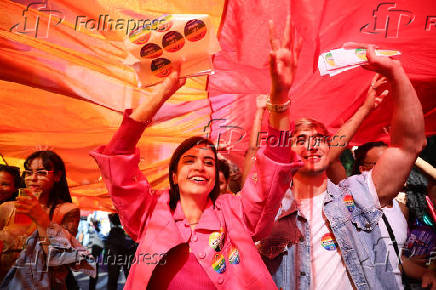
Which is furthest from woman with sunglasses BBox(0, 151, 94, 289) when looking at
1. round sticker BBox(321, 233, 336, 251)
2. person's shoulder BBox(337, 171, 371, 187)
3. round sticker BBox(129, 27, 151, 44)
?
person's shoulder BBox(337, 171, 371, 187)

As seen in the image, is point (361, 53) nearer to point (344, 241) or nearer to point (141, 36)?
point (344, 241)

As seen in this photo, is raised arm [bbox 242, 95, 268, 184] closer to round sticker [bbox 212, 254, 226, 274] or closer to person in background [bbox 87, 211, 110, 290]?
round sticker [bbox 212, 254, 226, 274]

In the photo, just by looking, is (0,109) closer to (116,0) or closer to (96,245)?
(116,0)

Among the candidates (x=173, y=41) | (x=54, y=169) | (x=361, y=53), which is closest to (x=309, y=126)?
(x=361, y=53)

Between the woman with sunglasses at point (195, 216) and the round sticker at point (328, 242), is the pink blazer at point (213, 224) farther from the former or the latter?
the round sticker at point (328, 242)

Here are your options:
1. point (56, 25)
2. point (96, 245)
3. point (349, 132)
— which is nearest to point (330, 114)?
point (349, 132)

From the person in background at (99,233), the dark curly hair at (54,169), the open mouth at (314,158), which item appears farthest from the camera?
the person in background at (99,233)

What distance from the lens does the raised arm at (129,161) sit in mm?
1652

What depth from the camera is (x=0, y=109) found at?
2.58 m

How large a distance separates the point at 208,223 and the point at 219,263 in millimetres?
205

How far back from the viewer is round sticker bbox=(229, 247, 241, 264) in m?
1.65

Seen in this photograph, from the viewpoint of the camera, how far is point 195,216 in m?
1.85

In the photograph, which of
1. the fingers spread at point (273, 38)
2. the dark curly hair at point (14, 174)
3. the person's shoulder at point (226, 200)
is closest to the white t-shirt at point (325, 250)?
the person's shoulder at point (226, 200)


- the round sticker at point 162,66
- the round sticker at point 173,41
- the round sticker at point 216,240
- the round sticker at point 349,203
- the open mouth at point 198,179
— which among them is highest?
the round sticker at point 173,41
